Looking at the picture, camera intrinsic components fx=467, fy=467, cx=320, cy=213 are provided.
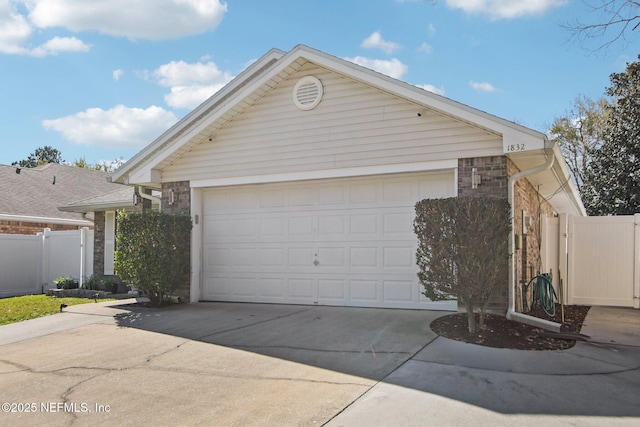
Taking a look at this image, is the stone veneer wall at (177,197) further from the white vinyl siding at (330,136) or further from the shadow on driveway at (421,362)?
the shadow on driveway at (421,362)

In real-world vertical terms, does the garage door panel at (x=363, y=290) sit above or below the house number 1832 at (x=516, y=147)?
below

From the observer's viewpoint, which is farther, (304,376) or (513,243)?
(513,243)

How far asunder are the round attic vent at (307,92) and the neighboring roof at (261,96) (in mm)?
334

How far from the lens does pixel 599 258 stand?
1130cm

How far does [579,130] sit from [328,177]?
25639mm

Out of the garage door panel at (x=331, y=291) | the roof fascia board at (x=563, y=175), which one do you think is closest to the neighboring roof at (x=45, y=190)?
the garage door panel at (x=331, y=291)

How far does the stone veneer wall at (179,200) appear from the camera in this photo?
1037 centimetres

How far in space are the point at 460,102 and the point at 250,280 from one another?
5.60m

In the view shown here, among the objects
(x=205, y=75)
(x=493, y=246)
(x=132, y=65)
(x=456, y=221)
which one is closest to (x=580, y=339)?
(x=493, y=246)

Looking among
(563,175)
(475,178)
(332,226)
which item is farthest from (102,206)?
(563,175)

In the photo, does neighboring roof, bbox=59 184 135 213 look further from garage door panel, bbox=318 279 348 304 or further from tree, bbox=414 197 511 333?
tree, bbox=414 197 511 333

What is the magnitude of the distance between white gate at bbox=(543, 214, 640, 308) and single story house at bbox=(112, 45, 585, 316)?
1.40 meters

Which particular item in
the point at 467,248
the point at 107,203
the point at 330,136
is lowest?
the point at 467,248

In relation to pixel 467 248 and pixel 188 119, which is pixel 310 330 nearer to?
pixel 467 248
